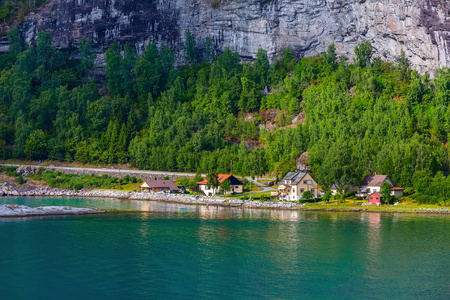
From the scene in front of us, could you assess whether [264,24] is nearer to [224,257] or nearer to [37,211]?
[37,211]

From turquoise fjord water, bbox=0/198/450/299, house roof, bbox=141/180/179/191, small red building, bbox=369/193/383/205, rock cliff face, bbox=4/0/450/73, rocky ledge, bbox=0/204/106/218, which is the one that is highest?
rock cliff face, bbox=4/0/450/73

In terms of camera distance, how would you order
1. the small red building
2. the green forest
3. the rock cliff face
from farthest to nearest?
the rock cliff face
the green forest
the small red building

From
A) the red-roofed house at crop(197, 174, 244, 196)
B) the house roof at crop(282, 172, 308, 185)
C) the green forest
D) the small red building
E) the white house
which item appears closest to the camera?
the small red building

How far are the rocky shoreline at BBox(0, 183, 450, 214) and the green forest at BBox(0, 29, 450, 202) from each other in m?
6.32

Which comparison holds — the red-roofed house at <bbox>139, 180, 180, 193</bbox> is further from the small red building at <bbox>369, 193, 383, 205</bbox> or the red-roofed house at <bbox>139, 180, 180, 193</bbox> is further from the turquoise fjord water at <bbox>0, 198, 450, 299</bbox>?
the small red building at <bbox>369, 193, 383, 205</bbox>

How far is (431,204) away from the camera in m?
69.1

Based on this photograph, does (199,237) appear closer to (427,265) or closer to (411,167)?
(427,265)

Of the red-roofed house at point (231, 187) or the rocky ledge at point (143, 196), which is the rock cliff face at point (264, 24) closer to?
the red-roofed house at point (231, 187)

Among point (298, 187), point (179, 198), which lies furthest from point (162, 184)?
point (298, 187)

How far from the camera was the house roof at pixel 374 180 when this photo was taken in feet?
244

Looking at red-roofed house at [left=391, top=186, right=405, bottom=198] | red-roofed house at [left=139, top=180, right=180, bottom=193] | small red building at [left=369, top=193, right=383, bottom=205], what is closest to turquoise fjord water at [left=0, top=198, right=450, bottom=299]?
small red building at [left=369, top=193, right=383, bottom=205]

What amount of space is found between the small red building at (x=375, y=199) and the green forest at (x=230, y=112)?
4.23 m

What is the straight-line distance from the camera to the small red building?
71.1m

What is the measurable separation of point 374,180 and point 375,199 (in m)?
4.75
